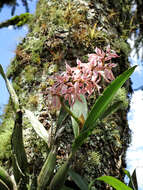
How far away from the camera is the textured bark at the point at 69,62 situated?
141cm

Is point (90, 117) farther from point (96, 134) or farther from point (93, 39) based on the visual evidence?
point (93, 39)

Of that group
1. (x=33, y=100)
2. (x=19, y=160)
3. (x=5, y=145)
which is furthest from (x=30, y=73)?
(x=19, y=160)

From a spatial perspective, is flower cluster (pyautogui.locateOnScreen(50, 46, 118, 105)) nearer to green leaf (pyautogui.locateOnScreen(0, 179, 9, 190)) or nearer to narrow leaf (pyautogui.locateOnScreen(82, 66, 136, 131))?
narrow leaf (pyautogui.locateOnScreen(82, 66, 136, 131))

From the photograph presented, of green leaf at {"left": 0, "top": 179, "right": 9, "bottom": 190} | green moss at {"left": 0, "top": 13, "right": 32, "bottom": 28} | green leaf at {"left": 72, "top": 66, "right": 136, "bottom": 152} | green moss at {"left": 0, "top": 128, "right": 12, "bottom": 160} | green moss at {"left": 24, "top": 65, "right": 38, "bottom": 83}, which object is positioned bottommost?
green leaf at {"left": 0, "top": 179, "right": 9, "bottom": 190}

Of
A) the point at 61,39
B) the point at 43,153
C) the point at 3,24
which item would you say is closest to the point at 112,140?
the point at 43,153

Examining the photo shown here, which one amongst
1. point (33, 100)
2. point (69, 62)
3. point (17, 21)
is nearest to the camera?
point (33, 100)

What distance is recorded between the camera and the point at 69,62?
1.72m

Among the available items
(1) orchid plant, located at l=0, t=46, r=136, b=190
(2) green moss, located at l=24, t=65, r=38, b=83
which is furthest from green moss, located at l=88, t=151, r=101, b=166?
(2) green moss, located at l=24, t=65, r=38, b=83

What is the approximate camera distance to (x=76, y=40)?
5.86 ft

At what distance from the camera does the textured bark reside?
1.41 m

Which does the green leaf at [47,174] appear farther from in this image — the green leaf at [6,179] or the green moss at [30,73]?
→ the green moss at [30,73]

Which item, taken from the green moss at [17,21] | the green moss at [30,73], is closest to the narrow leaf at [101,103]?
the green moss at [30,73]

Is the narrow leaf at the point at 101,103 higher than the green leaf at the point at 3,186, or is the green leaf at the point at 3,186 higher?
the narrow leaf at the point at 101,103

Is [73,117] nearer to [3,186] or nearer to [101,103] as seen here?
[101,103]
